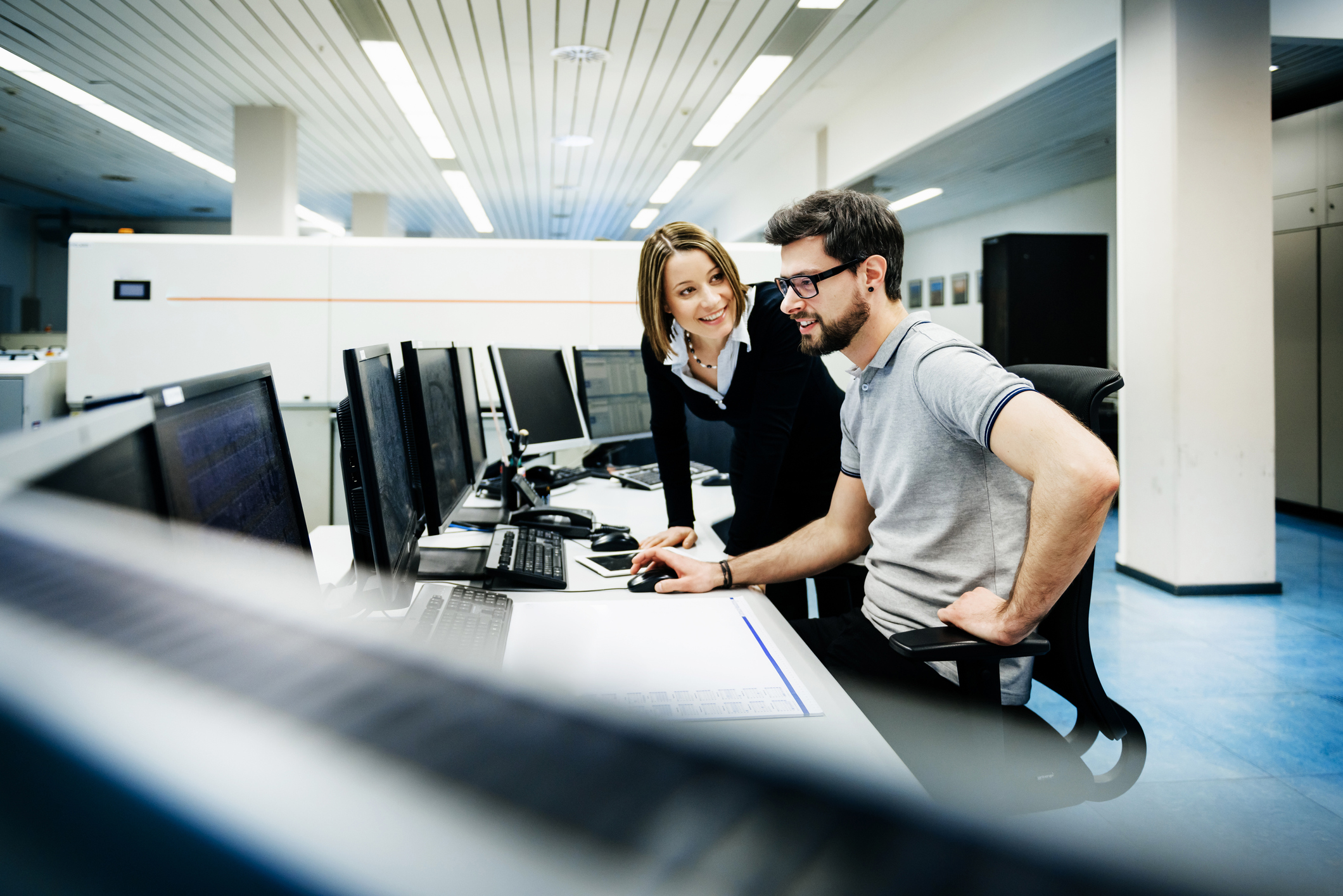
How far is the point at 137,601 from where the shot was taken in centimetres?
36

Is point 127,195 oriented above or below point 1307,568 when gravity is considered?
above

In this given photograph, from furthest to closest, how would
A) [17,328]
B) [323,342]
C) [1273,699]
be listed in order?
[17,328], [323,342], [1273,699]

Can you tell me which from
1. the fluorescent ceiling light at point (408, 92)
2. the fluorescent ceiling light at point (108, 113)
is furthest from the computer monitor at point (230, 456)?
the fluorescent ceiling light at point (108, 113)

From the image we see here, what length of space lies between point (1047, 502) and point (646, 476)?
1836 mm

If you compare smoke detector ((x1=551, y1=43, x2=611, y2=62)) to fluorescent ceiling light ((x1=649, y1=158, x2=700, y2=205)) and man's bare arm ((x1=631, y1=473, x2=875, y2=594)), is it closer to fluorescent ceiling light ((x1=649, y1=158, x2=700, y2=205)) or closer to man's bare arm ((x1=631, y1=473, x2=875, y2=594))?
fluorescent ceiling light ((x1=649, y1=158, x2=700, y2=205))

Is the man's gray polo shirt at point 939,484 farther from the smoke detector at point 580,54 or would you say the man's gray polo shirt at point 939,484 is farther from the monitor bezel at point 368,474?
the smoke detector at point 580,54

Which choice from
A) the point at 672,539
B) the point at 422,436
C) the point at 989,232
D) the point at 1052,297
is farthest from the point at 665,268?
the point at 989,232

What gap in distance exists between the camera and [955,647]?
3.47 feet

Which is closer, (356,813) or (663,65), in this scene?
(356,813)

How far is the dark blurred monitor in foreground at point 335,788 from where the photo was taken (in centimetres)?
Answer: 26

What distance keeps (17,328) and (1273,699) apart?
14064mm

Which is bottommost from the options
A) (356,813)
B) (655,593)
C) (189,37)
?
(655,593)

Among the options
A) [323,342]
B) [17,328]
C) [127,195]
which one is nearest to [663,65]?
[323,342]

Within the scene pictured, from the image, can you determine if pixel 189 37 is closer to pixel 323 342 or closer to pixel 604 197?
pixel 323 342
